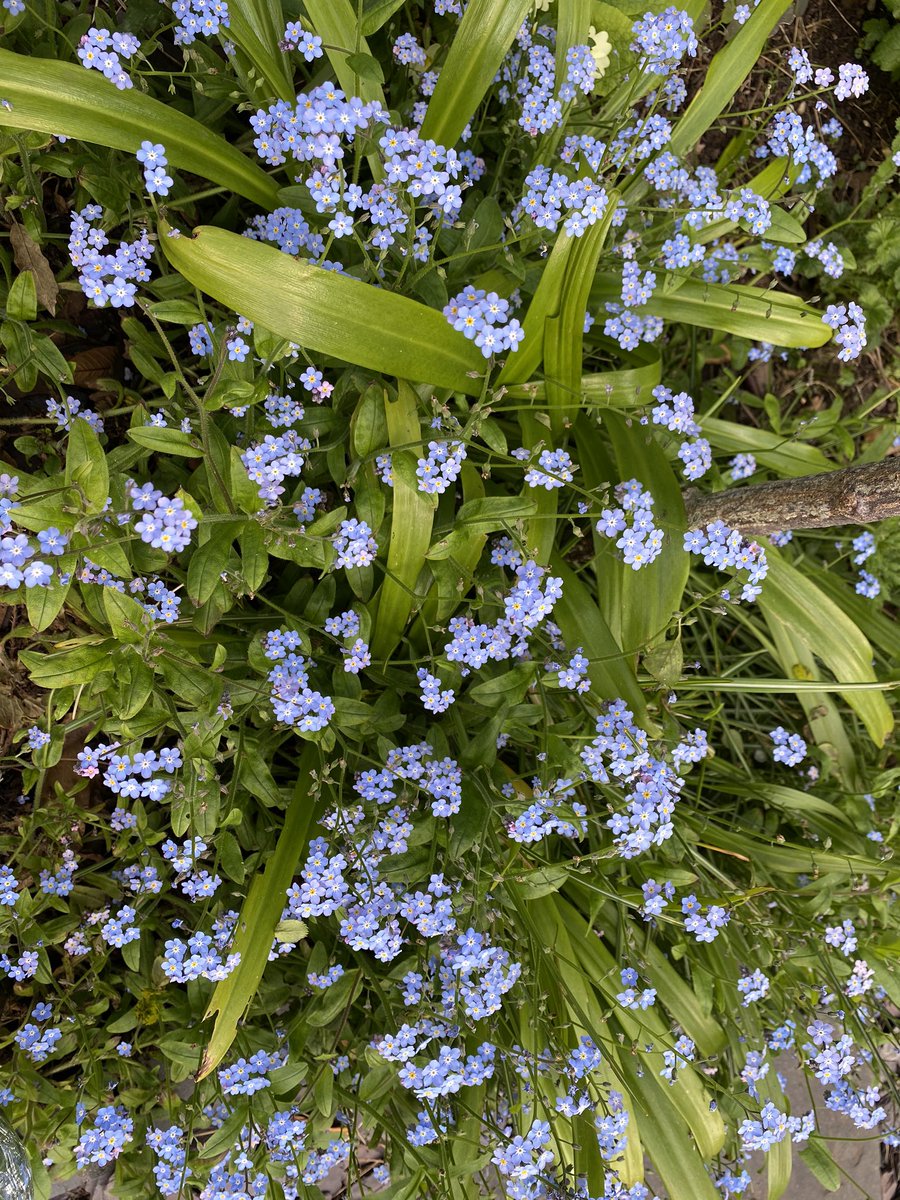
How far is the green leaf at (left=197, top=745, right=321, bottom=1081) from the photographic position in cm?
224

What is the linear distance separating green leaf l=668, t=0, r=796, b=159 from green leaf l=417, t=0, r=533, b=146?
83 centimetres

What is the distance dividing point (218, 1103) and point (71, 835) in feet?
3.12

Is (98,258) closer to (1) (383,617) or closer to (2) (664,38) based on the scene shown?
(1) (383,617)

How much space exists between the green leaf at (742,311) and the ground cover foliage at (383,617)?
2 centimetres

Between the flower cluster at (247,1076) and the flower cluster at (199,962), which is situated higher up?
the flower cluster at (199,962)

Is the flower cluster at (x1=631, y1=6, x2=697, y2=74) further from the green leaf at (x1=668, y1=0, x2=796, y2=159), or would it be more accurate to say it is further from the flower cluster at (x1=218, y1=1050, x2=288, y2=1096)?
the flower cluster at (x1=218, y1=1050, x2=288, y2=1096)

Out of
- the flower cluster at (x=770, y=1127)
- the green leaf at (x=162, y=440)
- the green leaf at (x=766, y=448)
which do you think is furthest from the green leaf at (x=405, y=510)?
the flower cluster at (x=770, y=1127)

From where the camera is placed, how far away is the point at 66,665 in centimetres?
190

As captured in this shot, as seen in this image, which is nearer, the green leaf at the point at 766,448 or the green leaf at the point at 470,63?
the green leaf at the point at 470,63

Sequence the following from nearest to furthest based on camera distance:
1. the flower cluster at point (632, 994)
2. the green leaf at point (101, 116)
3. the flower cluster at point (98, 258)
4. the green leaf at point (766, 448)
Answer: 1. the green leaf at point (101, 116)
2. the flower cluster at point (98, 258)
3. the flower cluster at point (632, 994)
4. the green leaf at point (766, 448)

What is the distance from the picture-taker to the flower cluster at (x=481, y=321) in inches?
79.8

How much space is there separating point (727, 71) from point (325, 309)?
69.9 inches

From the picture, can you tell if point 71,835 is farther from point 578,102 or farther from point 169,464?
point 578,102

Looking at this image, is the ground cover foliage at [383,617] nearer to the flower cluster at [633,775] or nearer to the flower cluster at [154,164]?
the flower cluster at [633,775]
